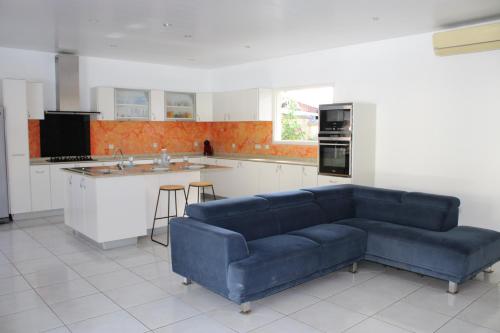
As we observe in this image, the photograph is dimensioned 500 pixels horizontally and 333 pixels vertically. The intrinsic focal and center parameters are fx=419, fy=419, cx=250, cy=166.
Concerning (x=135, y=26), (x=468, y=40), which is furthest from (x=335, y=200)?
(x=135, y=26)

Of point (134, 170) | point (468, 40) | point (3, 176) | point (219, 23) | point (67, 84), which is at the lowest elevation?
point (3, 176)

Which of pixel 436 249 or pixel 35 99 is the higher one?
pixel 35 99

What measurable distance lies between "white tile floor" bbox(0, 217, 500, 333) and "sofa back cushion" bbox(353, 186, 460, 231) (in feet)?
1.88

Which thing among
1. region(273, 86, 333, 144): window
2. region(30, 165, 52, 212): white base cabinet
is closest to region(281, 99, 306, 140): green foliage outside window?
region(273, 86, 333, 144): window

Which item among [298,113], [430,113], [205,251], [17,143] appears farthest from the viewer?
[298,113]

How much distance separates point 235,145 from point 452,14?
510cm

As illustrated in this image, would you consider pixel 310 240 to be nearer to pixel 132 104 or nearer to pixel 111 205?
pixel 111 205

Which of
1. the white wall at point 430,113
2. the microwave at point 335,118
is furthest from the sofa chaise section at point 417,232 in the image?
the microwave at point 335,118

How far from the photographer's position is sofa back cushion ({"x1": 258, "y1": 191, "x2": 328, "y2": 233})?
4328 millimetres

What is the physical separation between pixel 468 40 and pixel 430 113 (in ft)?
3.76

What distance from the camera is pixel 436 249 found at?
382 centimetres

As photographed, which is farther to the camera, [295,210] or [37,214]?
[37,214]

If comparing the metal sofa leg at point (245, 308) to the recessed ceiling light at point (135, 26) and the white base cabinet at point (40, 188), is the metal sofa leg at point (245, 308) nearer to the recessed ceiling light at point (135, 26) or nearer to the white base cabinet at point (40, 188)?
the recessed ceiling light at point (135, 26)

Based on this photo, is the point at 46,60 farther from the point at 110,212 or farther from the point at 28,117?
the point at 110,212
